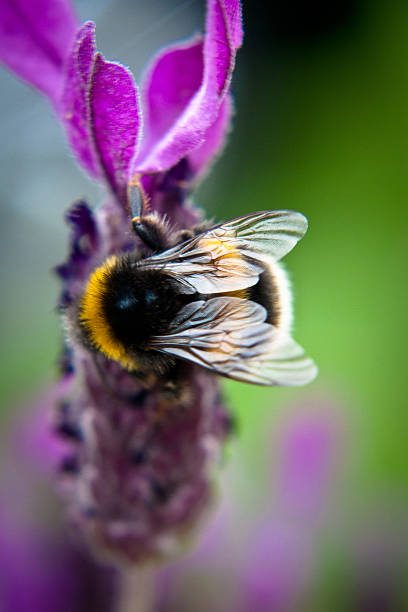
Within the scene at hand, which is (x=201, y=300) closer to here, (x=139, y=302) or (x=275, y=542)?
(x=139, y=302)

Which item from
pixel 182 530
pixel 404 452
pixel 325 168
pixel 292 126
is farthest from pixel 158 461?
pixel 292 126

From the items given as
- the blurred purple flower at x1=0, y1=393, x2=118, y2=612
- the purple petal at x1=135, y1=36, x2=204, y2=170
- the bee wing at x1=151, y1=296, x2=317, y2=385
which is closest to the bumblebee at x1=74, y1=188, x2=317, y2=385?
the bee wing at x1=151, y1=296, x2=317, y2=385

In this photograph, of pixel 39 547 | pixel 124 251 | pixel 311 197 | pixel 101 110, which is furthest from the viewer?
pixel 311 197

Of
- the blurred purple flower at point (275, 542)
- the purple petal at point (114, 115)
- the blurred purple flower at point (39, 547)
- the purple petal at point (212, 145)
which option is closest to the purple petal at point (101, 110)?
the purple petal at point (114, 115)

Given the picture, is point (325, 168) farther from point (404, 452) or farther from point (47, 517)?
point (47, 517)

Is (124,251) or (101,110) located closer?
(101,110)

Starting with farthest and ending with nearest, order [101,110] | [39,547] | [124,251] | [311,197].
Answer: [311,197] < [39,547] < [124,251] < [101,110]

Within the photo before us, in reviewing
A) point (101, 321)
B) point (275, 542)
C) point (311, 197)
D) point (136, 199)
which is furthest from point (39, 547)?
point (311, 197)
